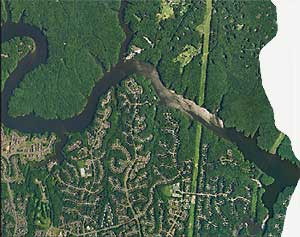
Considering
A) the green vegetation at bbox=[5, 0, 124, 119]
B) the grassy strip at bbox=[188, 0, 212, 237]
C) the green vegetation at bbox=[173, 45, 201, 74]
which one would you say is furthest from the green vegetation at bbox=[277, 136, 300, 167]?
the green vegetation at bbox=[5, 0, 124, 119]

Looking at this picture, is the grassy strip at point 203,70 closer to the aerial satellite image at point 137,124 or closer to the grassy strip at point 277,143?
the aerial satellite image at point 137,124

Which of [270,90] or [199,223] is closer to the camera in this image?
[270,90]

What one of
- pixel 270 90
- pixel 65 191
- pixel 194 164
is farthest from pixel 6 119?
pixel 270 90

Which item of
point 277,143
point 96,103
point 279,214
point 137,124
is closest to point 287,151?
point 277,143

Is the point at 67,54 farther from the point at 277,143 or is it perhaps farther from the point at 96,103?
the point at 277,143

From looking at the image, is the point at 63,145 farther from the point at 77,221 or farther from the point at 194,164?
the point at 194,164

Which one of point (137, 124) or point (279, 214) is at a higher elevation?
point (137, 124)
